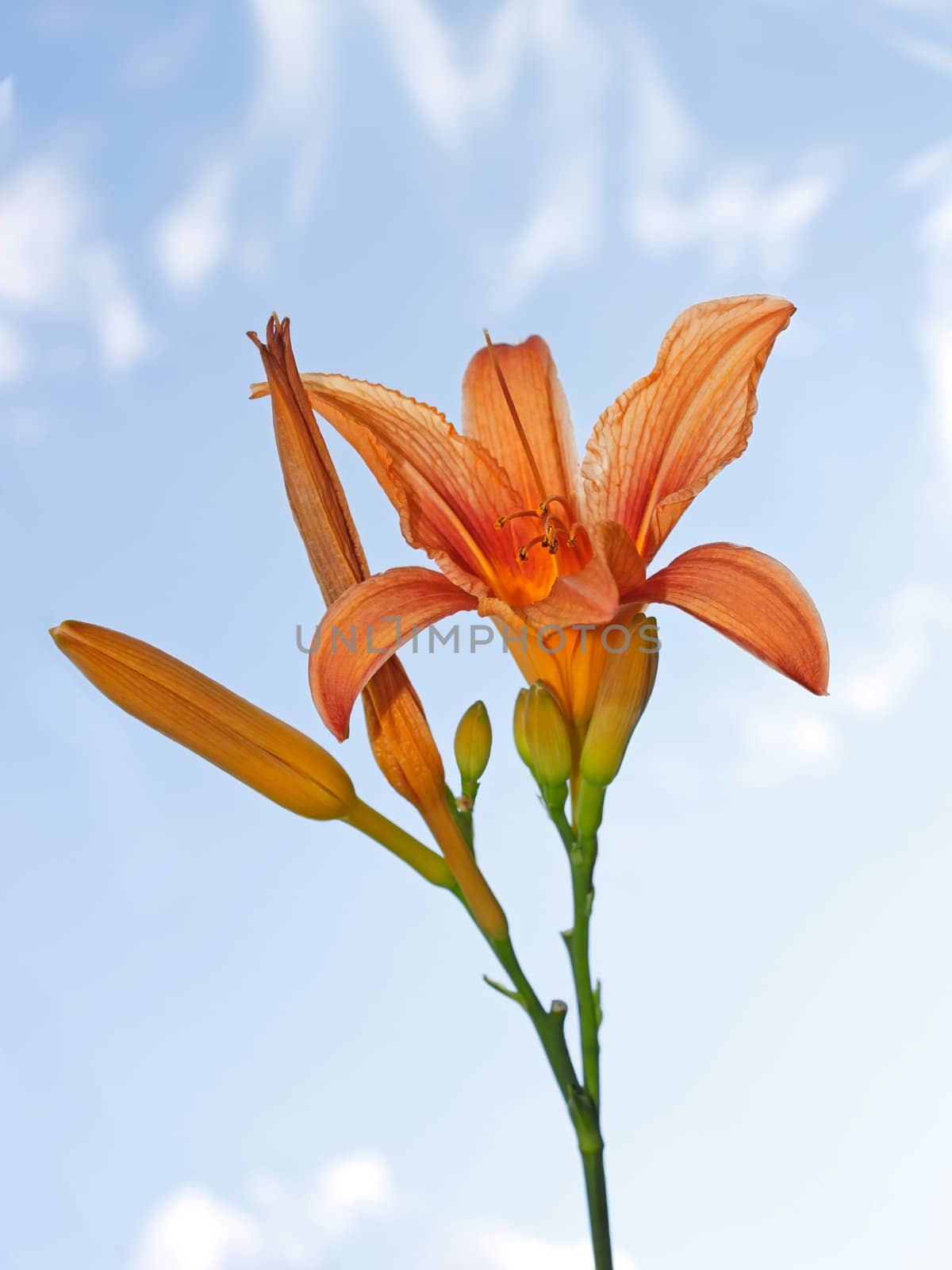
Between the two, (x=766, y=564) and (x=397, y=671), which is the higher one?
(x=766, y=564)

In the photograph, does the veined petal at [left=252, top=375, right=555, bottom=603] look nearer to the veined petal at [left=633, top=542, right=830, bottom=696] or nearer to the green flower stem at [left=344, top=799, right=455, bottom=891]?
the veined petal at [left=633, top=542, right=830, bottom=696]

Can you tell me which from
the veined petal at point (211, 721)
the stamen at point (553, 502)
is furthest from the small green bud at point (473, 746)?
the stamen at point (553, 502)

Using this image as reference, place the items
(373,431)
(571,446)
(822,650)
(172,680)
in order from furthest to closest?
(571,446), (373,431), (172,680), (822,650)

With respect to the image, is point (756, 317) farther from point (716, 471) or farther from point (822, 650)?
point (822, 650)

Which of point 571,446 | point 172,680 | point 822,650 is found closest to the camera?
point 822,650

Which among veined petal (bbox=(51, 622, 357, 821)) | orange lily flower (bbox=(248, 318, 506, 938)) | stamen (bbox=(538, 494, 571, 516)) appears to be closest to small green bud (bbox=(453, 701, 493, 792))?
orange lily flower (bbox=(248, 318, 506, 938))

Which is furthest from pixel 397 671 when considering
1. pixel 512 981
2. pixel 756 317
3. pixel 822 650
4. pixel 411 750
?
pixel 756 317
